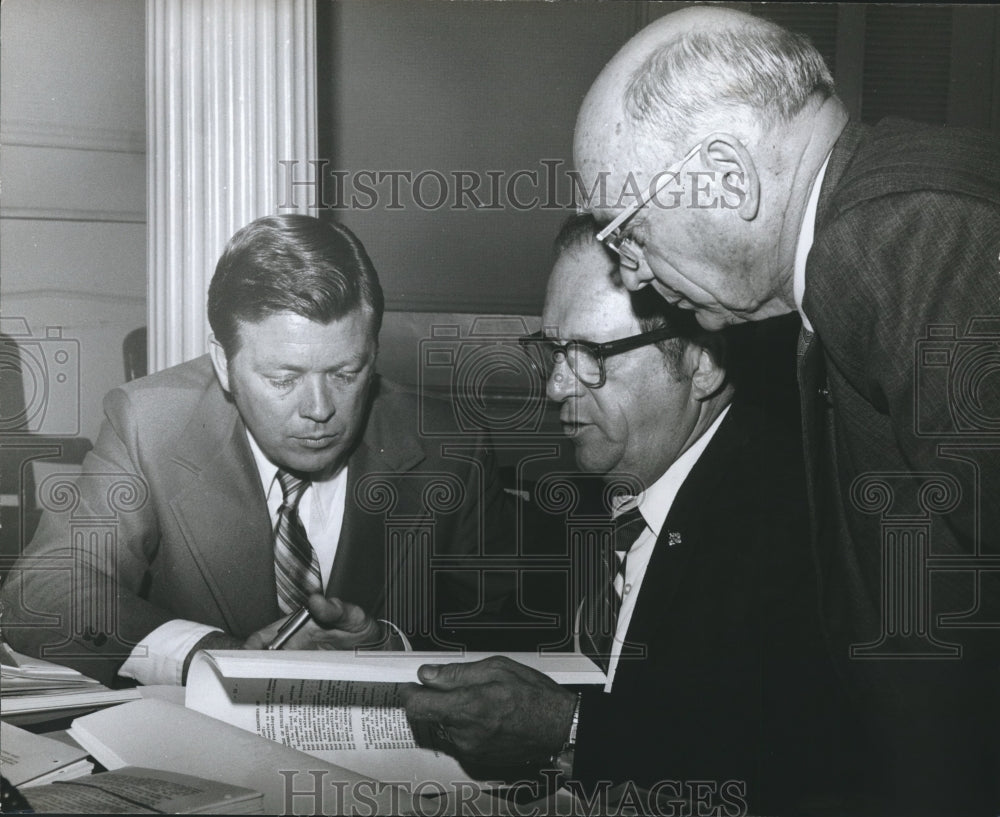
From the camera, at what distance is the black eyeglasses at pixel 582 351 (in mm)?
1995

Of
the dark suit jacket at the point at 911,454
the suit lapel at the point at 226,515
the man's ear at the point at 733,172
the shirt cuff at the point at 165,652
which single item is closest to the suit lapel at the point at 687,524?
the dark suit jacket at the point at 911,454

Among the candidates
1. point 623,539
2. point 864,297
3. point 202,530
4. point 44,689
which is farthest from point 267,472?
point 864,297

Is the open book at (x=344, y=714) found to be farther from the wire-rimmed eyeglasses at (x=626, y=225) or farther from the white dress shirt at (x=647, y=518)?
the wire-rimmed eyeglasses at (x=626, y=225)

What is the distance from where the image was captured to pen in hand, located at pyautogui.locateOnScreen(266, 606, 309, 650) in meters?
2.03

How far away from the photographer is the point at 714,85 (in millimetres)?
1856

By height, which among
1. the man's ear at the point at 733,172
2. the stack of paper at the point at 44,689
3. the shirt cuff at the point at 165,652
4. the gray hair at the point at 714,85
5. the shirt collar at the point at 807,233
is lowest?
the stack of paper at the point at 44,689

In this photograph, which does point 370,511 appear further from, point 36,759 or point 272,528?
point 36,759

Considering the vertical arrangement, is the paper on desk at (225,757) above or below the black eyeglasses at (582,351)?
below

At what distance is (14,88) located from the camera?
2051 millimetres

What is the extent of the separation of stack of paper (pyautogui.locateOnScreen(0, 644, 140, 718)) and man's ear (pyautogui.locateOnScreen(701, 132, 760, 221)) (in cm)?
144

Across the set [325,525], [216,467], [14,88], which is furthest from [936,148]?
[14,88]

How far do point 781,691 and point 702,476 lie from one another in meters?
0.44

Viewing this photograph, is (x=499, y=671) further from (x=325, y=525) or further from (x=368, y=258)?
Result: (x=368, y=258)

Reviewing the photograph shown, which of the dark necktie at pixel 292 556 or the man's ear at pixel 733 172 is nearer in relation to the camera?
the man's ear at pixel 733 172
